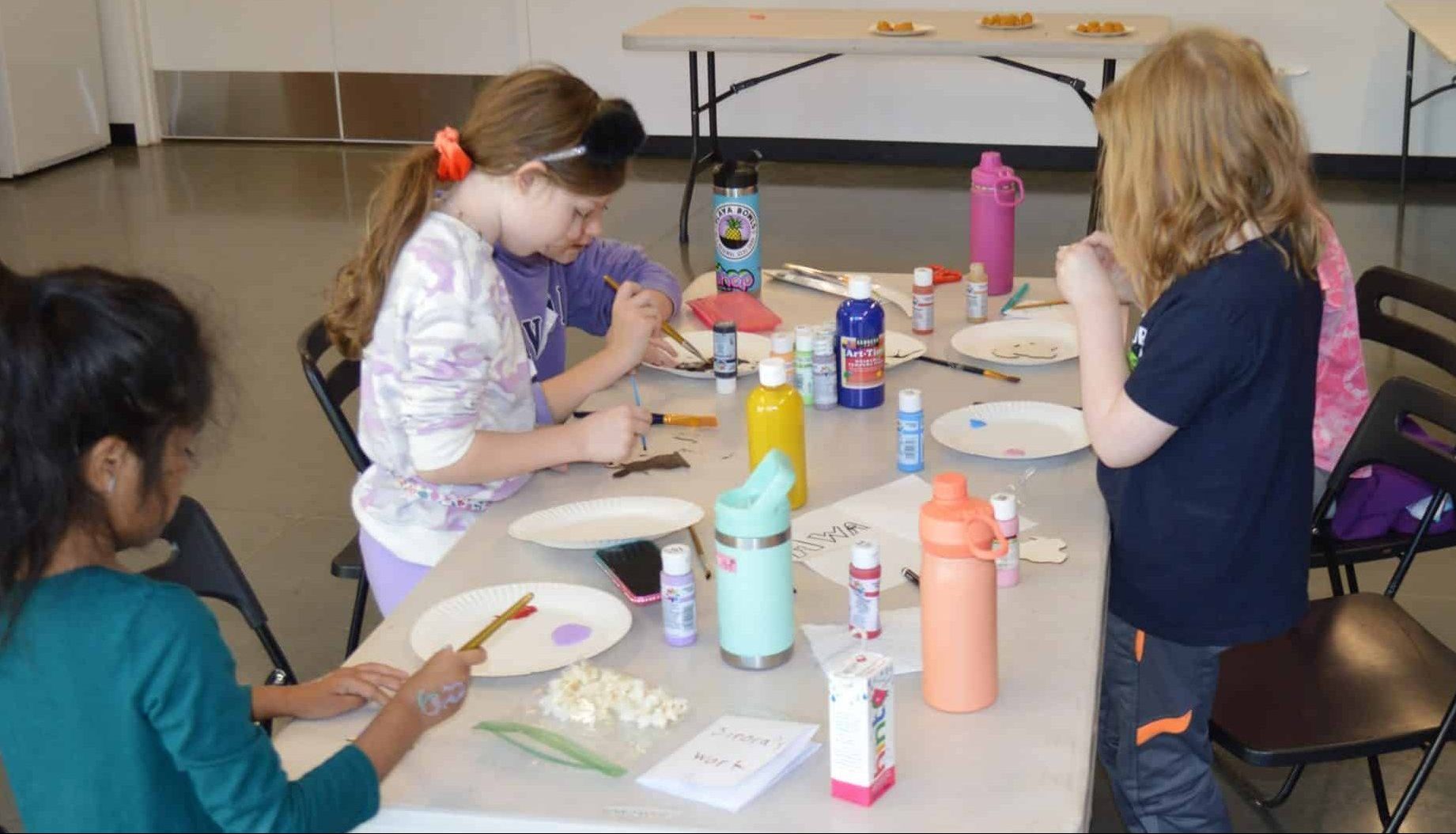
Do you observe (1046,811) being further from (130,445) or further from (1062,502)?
(130,445)

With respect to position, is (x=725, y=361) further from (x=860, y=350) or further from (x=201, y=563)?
(x=201, y=563)

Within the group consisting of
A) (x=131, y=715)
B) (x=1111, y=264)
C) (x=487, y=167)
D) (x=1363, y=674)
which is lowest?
(x=1363, y=674)

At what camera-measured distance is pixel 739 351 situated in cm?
256

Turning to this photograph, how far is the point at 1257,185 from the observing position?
1.74 m

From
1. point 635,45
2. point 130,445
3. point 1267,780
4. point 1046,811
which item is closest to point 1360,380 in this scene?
point 1267,780

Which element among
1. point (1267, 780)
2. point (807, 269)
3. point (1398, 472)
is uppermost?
point (807, 269)

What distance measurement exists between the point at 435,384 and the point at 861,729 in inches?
32.0

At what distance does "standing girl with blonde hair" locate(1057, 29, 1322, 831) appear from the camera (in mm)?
1727

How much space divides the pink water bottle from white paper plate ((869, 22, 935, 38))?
255 cm

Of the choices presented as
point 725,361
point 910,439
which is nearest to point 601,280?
point 725,361

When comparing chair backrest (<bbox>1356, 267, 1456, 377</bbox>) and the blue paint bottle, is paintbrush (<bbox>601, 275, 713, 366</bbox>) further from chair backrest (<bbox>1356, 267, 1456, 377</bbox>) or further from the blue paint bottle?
chair backrest (<bbox>1356, 267, 1456, 377</bbox>)

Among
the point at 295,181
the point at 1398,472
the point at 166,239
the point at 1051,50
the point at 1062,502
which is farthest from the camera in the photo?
the point at 295,181

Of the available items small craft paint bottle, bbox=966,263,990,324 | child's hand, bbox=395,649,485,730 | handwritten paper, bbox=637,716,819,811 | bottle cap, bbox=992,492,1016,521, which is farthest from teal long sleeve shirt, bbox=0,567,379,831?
small craft paint bottle, bbox=966,263,990,324

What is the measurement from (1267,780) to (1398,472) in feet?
1.75
